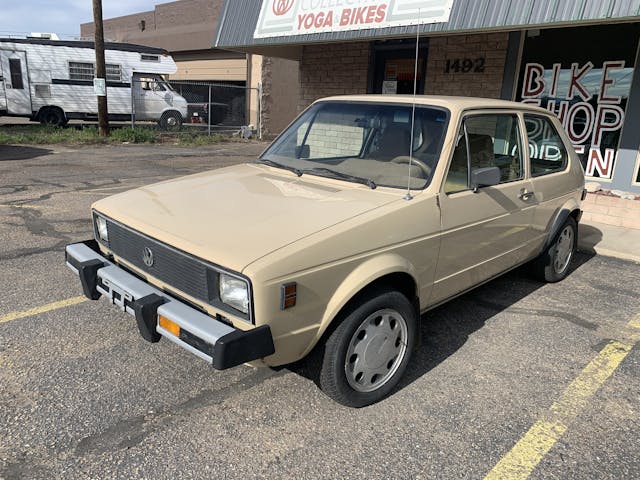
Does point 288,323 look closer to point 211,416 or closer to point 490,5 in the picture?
point 211,416

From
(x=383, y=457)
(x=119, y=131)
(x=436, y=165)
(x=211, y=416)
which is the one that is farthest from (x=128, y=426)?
(x=119, y=131)

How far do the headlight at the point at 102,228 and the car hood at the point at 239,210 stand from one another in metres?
0.07

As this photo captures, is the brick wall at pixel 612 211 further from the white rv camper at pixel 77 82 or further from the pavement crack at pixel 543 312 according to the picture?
the white rv camper at pixel 77 82

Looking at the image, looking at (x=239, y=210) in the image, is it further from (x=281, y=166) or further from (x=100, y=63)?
(x=100, y=63)

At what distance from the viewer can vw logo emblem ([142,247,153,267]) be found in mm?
2833

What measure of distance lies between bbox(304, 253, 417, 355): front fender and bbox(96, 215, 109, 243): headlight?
1.62 m

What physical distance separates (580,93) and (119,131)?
1374 cm

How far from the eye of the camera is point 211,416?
2.79m

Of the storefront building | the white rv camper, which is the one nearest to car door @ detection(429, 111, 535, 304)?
the storefront building

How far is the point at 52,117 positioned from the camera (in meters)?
18.7

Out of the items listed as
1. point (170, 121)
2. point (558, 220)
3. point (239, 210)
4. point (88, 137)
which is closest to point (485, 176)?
point (239, 210)

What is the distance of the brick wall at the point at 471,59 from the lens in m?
9.07

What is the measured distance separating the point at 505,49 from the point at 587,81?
147cm

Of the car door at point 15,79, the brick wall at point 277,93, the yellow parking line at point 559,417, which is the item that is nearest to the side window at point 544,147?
the yellow parking line at point 559,417
